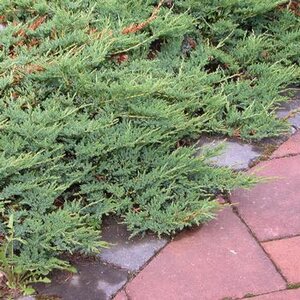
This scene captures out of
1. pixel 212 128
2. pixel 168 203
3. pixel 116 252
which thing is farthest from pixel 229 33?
pixel 116 252

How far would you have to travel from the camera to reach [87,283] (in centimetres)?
211

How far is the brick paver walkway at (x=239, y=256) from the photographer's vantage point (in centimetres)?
209

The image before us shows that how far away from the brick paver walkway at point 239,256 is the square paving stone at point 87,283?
0.05 metres

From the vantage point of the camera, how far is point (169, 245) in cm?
228

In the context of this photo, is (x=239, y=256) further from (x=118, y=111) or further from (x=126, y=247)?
(x=118, y=111)

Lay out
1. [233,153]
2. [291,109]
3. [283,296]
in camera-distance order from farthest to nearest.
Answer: [291,109], [233,153], [283,296]

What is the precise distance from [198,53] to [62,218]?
127cm

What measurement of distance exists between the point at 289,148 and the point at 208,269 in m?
0.85

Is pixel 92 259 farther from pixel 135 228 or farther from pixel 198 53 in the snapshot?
pixel 198 53

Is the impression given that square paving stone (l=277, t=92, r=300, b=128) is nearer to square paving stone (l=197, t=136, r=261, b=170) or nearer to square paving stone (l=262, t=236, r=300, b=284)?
square paving stone (l=197, t=136, r=261, b=170)

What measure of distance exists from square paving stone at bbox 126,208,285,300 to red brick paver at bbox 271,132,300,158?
1.73ft

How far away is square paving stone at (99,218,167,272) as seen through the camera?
2199 mm

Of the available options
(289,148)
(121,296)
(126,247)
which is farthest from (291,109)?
(121,296)

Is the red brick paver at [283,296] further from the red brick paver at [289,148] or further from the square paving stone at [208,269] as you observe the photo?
the red brick paver at [289,148]
